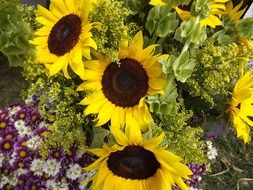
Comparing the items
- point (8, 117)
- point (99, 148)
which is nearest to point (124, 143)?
point (99, 148)

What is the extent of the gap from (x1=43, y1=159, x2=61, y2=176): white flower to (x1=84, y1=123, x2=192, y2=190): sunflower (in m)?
0.31

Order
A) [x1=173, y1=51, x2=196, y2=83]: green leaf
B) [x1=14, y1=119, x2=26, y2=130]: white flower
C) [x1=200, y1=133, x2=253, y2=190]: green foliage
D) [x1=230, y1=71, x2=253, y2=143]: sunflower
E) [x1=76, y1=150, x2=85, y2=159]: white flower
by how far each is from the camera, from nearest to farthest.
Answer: [x1=173, y1=51, x2=196, y2=83]: green leaf
[x1=230, y1=71, x2=253, y2=143]: sunflower
[x1=76, y1=150, x2=85, y2=159]: white flower
[x1=14, y1=119, x2=26, y2=130]: white flower
[x1=200, y1=133, x2=253, y2=190]: green foliage

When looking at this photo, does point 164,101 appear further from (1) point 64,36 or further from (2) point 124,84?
(1) point 64,36

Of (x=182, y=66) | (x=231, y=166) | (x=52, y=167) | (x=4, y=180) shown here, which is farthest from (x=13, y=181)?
(x=231, y=166)

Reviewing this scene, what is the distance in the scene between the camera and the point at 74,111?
0.98 meters

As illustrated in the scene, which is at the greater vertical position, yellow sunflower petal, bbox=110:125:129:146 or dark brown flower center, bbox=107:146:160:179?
yellow sunflower petal, bbox=110:125:129:146

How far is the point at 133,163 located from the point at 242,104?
217 millimetres

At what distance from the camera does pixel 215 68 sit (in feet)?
3.10

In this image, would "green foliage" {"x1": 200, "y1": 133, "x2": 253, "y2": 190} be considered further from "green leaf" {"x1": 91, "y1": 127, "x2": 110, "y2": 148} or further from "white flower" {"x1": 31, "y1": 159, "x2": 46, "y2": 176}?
"green leaf" {"x1": 91, "y1": 127, "x2": 110, "y2": 148}

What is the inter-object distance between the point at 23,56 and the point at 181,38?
0.89 feet

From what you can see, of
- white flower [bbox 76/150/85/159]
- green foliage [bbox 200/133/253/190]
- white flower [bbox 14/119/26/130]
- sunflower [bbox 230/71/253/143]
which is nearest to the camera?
sunflower [bbox 230/71/253/143]

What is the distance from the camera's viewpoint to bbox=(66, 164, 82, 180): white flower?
1238mm

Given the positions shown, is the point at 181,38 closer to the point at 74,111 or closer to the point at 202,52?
the point at 202,52

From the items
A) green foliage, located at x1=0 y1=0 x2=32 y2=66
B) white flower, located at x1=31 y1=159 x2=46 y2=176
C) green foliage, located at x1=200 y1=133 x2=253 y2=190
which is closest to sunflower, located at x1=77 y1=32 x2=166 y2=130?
green foliage, located at x1=0 y1=0 x2=32 y2=66
